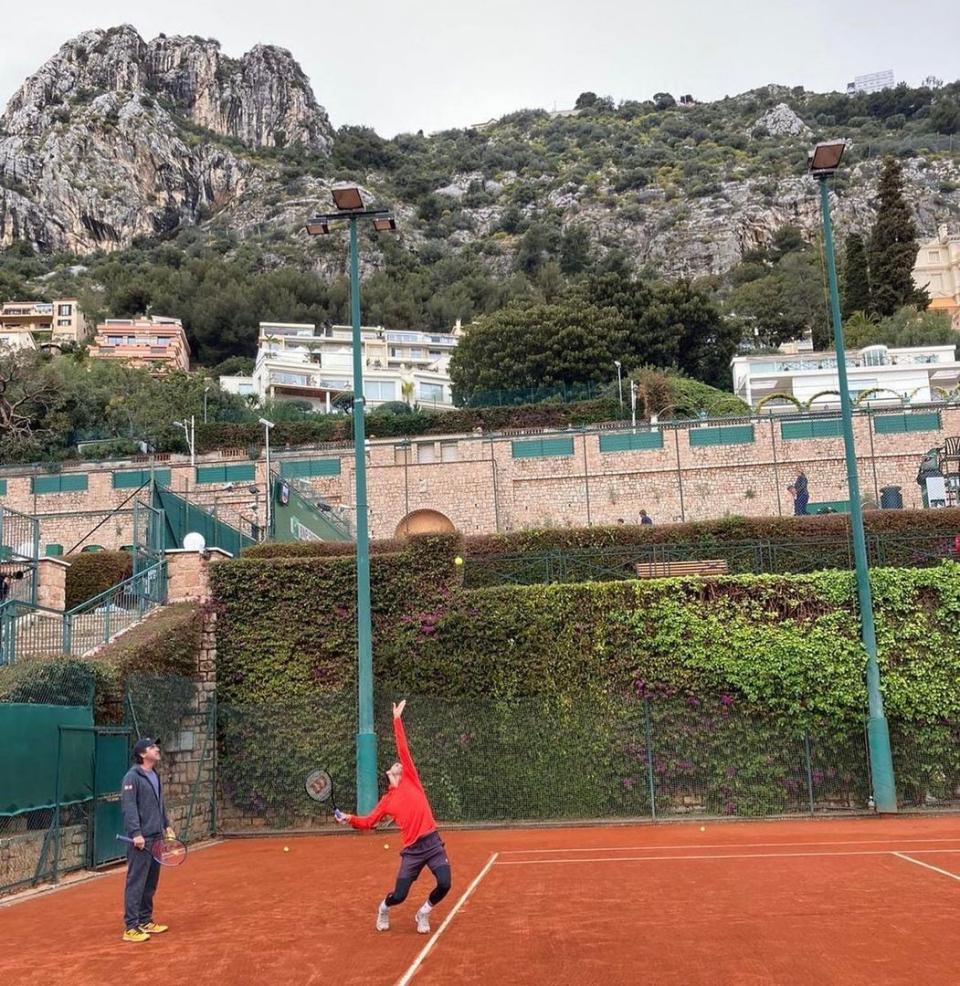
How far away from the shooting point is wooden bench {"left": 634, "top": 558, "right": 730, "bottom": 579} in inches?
766

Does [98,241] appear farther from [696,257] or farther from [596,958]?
[596,958]

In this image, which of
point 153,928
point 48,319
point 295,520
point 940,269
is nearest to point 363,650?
point 153,928

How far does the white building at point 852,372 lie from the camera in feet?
213

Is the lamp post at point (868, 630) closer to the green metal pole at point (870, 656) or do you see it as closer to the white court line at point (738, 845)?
the green metal pole at point (870, 656)

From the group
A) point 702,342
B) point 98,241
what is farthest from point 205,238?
point 702,342

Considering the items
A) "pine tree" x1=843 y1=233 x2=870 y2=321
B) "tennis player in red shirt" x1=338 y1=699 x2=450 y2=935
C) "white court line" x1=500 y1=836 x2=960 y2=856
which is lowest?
"white court line" x1=500 y1=836 x2=960 y2=856

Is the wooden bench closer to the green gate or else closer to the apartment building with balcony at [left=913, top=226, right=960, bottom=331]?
the green gate

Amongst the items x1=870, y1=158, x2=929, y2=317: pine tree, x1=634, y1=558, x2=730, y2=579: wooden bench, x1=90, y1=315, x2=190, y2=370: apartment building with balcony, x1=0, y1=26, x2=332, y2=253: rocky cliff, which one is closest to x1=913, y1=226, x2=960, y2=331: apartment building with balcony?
x1=870, y1=158, x2=929, y2=317: pine tree

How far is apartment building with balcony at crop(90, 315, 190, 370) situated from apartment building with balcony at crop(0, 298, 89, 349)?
2963 mm

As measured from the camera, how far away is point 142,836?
27.9 ft

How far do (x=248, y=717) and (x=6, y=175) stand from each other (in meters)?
139

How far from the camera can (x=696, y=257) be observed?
128125 millimetres

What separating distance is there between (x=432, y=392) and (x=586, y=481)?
49.2 m

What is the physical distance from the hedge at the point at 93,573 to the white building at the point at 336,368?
184 feet
